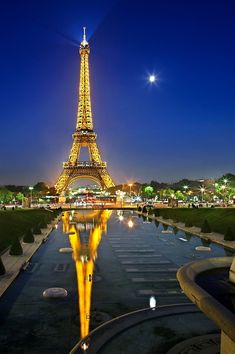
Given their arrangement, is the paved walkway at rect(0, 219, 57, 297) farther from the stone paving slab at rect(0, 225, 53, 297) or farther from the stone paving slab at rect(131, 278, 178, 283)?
the stone paving slab at rect(131, 278, 178, 283)

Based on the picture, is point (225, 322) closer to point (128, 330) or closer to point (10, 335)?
point (128, 330)

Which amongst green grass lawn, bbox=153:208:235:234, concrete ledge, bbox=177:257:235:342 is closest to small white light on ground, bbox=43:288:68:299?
concrete ledge, bbox=177:257:235:342

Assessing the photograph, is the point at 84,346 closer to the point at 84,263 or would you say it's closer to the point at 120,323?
the point at 120,323

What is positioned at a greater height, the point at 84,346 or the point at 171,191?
the point at 171,191

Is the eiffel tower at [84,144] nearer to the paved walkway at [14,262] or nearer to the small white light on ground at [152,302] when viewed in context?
the paved walkway at [14,262]

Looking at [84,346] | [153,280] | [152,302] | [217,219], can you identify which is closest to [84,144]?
[217,219]

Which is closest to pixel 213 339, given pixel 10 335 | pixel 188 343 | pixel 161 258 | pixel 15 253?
pixel 188 343

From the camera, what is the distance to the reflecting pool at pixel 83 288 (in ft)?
33.2

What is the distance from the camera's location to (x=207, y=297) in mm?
6066

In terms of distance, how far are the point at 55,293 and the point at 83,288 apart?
1.50 m

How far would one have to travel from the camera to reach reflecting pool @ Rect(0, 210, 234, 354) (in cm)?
1013

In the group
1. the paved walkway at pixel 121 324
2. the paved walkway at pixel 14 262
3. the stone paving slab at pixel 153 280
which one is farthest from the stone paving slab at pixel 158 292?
the paved walkway at pixel 14 262

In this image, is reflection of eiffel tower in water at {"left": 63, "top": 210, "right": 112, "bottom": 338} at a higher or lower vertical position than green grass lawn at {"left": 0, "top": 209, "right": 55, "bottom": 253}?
lower

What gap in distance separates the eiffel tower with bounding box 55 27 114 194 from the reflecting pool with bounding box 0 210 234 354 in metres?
97.1
